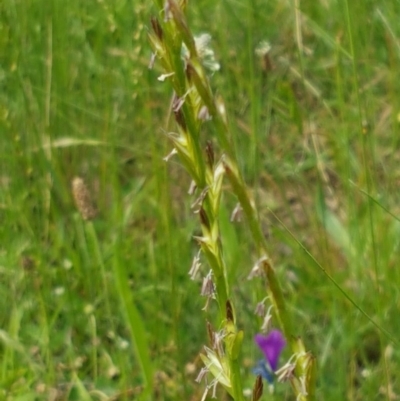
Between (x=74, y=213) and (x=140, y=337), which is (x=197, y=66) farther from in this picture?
(x=74, y=213)

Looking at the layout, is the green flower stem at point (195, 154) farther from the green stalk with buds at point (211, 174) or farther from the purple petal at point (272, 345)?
the purple petal at point (272, 345)

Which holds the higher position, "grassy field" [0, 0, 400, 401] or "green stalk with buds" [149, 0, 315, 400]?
"green stalk with buds" [149, 0, 315, 400]

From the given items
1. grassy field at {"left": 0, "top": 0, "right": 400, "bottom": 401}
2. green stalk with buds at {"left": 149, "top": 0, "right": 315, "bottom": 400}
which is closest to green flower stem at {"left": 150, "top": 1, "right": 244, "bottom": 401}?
green stalk with buds at {"left": 149, "top": 0, "right": 315, "bottom": 400}

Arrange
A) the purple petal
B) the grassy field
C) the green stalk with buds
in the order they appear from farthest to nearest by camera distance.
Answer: the grassy field < the purple petal < the green stalk with buds

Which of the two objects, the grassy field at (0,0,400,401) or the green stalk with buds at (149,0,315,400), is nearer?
the green stalk with buds at (149,0,315,400)

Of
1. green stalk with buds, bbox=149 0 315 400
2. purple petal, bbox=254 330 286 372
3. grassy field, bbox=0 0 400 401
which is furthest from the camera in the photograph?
grassy field, bbox=0 0 400 401

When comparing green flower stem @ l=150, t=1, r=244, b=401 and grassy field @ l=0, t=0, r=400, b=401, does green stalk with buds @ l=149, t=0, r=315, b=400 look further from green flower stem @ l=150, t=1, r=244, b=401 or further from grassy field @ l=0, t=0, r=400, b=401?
grassy field @ l=0, t=0, r=400, b=401

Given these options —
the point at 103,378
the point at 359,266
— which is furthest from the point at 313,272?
the point at 103,378
